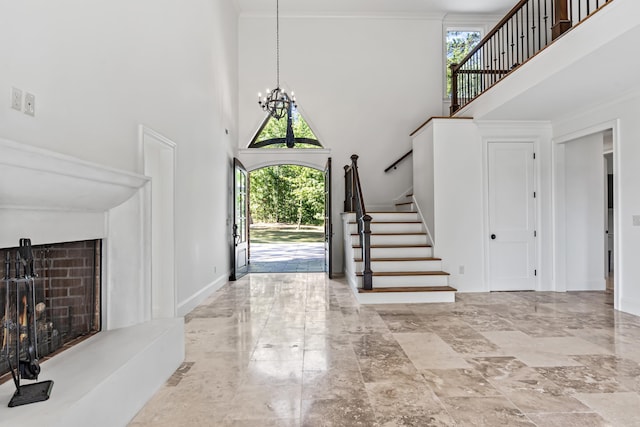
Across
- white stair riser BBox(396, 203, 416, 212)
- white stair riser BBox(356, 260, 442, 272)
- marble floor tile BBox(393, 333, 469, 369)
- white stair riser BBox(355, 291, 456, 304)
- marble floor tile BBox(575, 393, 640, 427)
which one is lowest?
marble floor tile BBox(393, 333, 469, 369)

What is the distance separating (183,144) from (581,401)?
4256mm

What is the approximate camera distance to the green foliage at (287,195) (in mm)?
18172

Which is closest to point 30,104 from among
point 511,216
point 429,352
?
point 429,352

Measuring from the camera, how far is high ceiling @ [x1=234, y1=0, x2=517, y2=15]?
7.17 m

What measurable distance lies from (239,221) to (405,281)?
340cm

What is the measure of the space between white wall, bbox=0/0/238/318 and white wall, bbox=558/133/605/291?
17.6 feet

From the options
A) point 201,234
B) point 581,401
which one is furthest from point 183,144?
point 581,401

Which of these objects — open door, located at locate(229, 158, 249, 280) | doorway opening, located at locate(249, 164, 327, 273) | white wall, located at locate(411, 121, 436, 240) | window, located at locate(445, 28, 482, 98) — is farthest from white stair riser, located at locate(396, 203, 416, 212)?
doorway opening, located at locate(249, 164, 327, 273)

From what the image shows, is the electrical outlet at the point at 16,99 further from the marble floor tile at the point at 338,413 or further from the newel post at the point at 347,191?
the newel post at the point at 347,191

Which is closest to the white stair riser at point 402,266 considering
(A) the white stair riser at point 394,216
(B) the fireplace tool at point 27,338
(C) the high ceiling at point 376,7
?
(A) the white stair riser at point 394,216

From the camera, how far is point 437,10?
7465mm

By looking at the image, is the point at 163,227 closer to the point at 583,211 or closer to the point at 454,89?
the point at 454,89

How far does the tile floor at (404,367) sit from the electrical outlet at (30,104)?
179 centimetres

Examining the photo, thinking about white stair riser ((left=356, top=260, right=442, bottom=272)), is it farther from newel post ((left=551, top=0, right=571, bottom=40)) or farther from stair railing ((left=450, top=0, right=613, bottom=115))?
newel post ((left=551, top=0, right=571, bottom=40))
